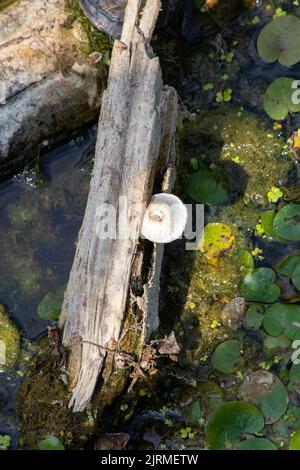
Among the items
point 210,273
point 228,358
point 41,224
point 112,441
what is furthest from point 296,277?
point 41,224

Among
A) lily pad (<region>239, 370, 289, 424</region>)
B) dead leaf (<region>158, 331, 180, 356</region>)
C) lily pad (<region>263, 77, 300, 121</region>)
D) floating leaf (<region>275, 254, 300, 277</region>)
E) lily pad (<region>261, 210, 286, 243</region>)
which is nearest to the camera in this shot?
dead leaf (<region>158, 331, 180, 356</region>)

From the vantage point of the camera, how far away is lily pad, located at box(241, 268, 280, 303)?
4.23 metres

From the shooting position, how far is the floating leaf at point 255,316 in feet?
13.9

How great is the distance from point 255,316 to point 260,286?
219 millimetres

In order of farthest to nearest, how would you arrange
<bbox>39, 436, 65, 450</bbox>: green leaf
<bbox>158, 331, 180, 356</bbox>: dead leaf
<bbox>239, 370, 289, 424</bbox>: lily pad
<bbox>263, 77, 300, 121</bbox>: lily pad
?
<bbox>263, 77, 300, 121</bbox>: lily pad < <bbox>239, 370, 289, 424</bbox>: lily pad < <bbox>158, 331, 180, 356</bbox>: dead leaf < <bbox>39, 436, 65, 450</bbox>: green leaf

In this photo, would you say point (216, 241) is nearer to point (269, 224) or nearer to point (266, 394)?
point (269, 224)

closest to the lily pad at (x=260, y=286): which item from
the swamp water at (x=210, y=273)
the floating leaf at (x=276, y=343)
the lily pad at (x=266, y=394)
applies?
the swamp water at (x=210, y=273)

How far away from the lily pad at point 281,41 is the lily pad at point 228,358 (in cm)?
223

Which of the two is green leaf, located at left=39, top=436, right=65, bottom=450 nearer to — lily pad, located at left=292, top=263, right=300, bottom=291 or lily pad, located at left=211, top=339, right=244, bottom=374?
lily pad, located at left=211, top=339, right=244, bottom=374

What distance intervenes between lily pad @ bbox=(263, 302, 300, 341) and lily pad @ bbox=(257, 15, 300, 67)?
6.23 ft

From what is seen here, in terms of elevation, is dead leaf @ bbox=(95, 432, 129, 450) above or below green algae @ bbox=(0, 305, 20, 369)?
below

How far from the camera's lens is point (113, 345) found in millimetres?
3695

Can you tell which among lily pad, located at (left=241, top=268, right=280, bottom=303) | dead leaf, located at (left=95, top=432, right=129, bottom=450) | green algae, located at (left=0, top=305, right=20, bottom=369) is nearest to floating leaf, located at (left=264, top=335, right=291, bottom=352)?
lily pad, located at (left=241, top=268, right=280, bottom=303)

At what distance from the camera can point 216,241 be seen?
4.43 metres
